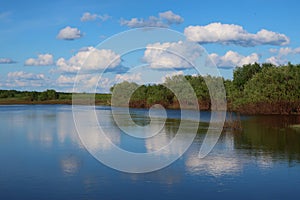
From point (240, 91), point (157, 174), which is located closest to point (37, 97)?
point (240, 91)

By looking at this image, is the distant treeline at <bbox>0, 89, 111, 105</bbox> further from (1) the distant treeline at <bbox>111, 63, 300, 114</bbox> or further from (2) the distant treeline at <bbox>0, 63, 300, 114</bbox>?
(1) the distant treeline at <bbox>111, 63, 300, 114</bbox>

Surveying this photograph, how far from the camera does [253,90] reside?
46.5 meters

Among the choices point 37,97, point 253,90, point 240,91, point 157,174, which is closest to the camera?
point 157,174

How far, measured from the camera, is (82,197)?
1036 centimetres

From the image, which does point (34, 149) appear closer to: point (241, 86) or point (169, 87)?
point (241, 86)

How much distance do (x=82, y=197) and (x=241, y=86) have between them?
47457 millimetres

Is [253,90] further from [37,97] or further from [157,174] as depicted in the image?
[37,97]

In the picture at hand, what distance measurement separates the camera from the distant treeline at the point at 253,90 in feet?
142

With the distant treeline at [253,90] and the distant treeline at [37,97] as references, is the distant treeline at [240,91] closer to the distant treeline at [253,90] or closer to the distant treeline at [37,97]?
the distant treeline at [253,90]

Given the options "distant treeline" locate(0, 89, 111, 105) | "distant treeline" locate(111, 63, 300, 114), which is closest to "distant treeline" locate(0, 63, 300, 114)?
"distant treeline" locate(111, 63, 300, 114)

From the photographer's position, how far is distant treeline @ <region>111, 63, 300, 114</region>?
43.3 m

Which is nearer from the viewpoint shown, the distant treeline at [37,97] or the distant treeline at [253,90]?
the distant treeline at [253,90]

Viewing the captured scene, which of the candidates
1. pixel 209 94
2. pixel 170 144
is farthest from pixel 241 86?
pixel 170 144

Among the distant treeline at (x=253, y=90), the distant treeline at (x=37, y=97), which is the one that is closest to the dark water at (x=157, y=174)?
the distant treeline at (x=253, y=90)
